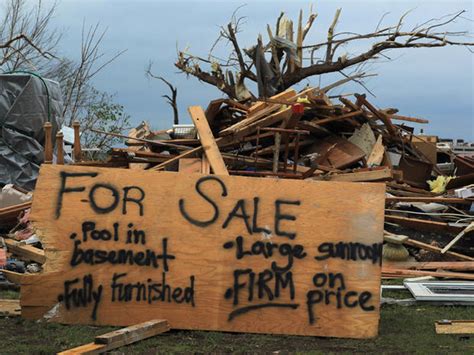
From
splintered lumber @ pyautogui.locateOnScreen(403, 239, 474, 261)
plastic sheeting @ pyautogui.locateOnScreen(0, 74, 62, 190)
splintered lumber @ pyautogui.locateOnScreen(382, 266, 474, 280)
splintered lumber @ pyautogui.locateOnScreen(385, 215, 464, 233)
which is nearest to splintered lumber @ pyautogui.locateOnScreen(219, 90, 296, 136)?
splintered lumber @ pyautogui.locateOnScreen(385, 215, 464, 233)

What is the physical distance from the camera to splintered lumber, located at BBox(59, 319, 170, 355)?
177 inches

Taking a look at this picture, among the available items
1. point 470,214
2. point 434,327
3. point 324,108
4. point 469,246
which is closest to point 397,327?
point 434,327

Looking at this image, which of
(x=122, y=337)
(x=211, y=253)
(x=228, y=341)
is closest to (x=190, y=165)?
(x=211, y=253)

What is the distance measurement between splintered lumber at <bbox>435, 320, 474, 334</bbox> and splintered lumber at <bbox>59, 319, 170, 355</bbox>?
2.13 meters

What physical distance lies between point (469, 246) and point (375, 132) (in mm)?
3562

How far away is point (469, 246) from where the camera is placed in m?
9.02

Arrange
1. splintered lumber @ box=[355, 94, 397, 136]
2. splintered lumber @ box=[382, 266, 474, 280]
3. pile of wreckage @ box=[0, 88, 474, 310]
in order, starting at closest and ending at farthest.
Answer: splintered lumber @ box=[382, 266, 474, 280] < pile of wreckage @ box=[0, 88, 474, 310] < splintered lumber @ box=[355, 94, 397, 136]

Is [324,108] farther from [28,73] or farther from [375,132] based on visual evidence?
[28,73]

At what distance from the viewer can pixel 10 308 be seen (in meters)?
5.85

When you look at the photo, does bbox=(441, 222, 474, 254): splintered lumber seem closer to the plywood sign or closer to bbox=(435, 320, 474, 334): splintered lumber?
bbox=(435, 320, 474, 334): splintered lumber

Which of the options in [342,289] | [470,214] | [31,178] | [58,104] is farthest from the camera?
[58,104]

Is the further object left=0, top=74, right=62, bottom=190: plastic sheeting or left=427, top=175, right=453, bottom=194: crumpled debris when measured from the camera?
left=0, top=74, right=62, bottom=190: plastic sheeting

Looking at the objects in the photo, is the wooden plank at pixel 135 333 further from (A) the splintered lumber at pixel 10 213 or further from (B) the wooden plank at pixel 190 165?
(A) the splintered lumber at pixel 10 213

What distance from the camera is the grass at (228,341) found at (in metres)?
4.84
